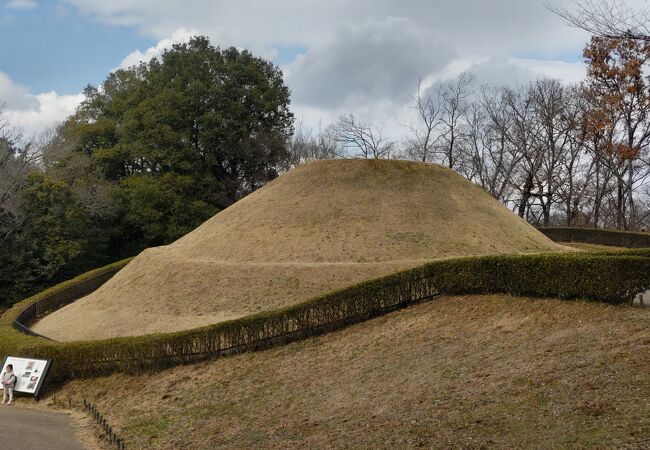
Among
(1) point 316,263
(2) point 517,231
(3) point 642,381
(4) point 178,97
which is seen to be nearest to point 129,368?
(1) point 316,263

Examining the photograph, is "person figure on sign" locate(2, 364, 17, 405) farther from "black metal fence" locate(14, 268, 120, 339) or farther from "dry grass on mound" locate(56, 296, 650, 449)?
"black metal fence" locate(14, 268, 120, 339)

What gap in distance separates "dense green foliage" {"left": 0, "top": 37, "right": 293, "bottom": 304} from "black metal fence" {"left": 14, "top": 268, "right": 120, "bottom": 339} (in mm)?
4611

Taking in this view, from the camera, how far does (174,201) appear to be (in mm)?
42188

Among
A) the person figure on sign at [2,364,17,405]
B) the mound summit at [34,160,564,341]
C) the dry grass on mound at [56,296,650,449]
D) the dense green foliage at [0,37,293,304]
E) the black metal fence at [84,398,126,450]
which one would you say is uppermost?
the dense green foliage at [0,37,293,304]

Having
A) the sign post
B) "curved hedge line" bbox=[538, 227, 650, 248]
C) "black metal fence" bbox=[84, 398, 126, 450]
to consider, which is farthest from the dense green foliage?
"black metal fence" bbox=[84, 398, 126, 450]

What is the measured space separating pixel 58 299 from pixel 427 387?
2430cm

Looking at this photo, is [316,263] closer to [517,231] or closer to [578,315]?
[517,231]

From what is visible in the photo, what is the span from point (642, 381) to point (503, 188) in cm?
4116

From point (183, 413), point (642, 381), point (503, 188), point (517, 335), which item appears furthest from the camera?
point (503, 188)

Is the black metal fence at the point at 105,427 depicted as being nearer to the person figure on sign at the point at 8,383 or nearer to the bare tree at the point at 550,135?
the person figure on sign at the point at 8,383

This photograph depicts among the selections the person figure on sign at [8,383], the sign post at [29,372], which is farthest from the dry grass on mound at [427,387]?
the person figure on sign at [8,383]

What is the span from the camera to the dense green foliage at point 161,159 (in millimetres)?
37812

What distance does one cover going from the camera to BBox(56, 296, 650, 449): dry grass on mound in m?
8.12

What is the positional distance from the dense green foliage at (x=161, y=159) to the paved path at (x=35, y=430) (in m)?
22.6
